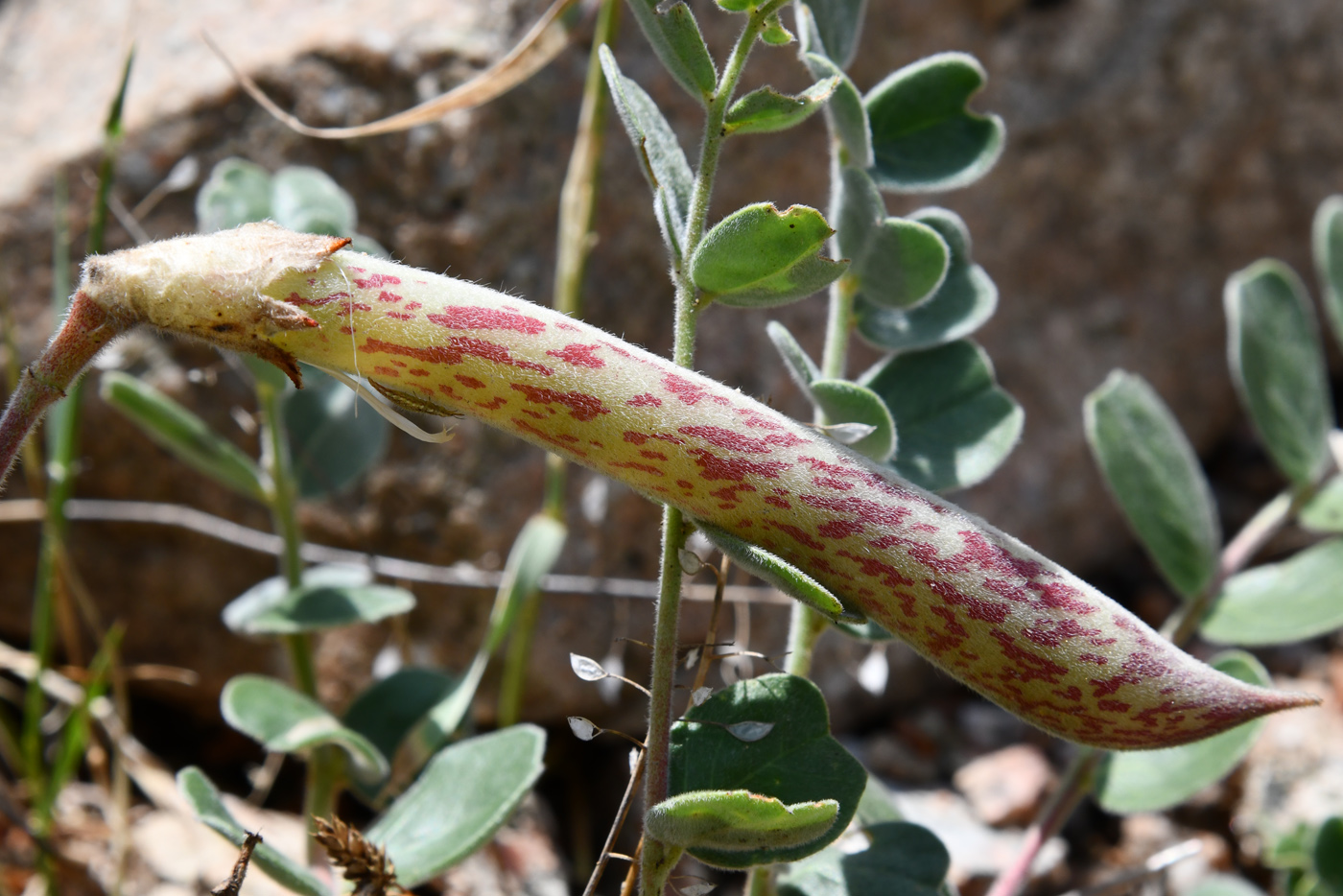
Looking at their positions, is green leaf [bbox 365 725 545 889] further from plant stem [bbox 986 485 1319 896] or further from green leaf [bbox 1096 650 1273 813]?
green leaf [bbox 1096 650 1273 813]

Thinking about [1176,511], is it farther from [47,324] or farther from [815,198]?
[47,324]

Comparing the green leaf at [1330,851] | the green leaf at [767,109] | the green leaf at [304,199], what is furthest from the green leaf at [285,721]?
the green leaf at [1330,851]

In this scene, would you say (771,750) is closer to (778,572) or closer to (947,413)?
(778,572)

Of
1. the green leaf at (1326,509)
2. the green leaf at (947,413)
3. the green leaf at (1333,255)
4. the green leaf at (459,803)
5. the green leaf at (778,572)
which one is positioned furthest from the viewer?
the green leaf at (1333,255)

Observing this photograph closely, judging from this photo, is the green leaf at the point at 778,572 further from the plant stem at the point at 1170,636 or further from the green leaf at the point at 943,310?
the plant stem at the point at 1170,636

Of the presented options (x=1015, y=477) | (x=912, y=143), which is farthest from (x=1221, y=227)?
(x=912, y=143)

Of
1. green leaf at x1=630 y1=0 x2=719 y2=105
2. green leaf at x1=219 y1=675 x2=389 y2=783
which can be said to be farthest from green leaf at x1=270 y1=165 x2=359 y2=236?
green leaf at x1=630 y1=0 x2=719 y2=105
